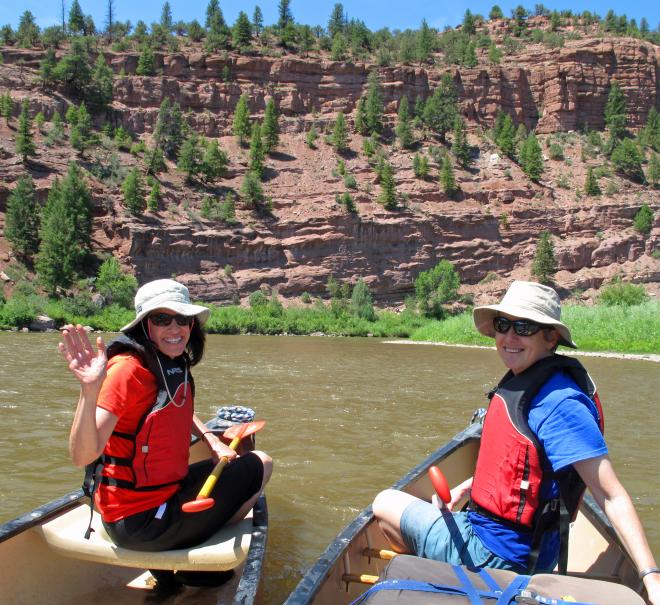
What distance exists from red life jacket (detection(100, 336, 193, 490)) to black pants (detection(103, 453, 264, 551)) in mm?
134

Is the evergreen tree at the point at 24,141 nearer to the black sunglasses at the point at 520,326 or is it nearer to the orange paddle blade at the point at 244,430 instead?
Result: the orange paddle blade at the point at 244,430

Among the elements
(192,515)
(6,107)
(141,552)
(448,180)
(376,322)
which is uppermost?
(6,107)

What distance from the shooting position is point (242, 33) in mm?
67438

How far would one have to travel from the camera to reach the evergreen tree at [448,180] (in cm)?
5034

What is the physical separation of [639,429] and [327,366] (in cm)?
998

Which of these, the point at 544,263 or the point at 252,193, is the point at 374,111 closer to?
the point at 252,193

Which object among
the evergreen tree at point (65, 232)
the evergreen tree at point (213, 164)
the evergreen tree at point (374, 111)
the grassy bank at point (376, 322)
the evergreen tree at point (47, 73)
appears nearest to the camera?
the grassy bank at point (376, 322)

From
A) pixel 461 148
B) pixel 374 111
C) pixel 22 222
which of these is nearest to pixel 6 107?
pixel 22 222

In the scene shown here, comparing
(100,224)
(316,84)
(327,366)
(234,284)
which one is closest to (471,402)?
(327,366)

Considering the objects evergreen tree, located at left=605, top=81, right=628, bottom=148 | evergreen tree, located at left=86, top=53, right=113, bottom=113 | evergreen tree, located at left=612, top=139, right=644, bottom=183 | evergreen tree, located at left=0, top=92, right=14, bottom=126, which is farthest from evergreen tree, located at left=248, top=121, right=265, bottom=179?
evergreen tree, located at left=605, top=81, right=628, bottom=148

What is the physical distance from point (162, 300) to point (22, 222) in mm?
40644

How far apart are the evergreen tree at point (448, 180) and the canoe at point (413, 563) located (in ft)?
156

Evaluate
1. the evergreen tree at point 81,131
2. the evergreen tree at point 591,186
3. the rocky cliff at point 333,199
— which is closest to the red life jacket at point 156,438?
the rocky cliff at point 333,199

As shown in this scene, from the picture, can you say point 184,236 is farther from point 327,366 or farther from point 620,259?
point 620,259
